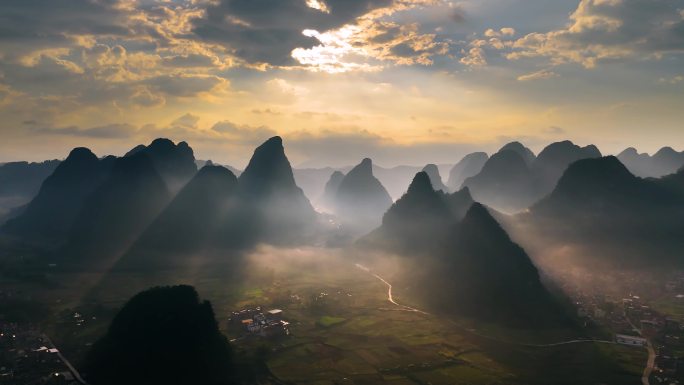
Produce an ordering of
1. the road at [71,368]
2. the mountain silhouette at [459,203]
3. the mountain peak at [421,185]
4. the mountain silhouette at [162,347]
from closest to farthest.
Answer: the mountain silhouette at [162,347] → the road at [71,368] → the mountain peak at [421,185] → the mountain silhouette at [459,203]

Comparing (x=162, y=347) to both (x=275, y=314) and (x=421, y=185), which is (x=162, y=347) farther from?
(x=421, y=185)

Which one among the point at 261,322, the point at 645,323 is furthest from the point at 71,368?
the point at 645,323

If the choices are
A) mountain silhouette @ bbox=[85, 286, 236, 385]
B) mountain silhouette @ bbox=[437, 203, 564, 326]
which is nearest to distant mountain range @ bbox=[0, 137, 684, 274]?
mountain silhouette @ bbox=[437, 203, 564, 326]

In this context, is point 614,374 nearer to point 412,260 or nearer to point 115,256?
point 412,260

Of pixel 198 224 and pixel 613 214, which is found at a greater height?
pixel 613 214

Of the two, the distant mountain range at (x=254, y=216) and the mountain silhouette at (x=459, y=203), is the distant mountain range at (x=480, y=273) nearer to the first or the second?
the distant mountain range at (x=254, y=216)

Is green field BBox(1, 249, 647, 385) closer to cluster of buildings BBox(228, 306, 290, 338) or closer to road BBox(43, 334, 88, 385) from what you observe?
road BBox(43, 334, 88, 385)

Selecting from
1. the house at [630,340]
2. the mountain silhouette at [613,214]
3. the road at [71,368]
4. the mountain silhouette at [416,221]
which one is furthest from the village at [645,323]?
the road at [71,368]
